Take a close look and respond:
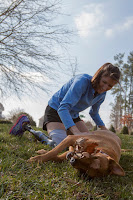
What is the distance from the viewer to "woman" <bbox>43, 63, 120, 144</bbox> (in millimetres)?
2855

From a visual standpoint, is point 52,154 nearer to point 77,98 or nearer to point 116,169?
point 116,169

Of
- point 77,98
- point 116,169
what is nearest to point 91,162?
point 116,169

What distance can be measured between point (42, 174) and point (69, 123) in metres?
0.99

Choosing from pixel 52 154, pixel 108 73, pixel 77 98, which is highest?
pixel 108 73

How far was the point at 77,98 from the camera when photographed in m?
3.04

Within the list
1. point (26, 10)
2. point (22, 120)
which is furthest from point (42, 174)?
point (26, 10)

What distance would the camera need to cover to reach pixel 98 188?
175 centimetres

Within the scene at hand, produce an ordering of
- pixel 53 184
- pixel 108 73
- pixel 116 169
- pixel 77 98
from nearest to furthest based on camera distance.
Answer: pixel 53 184 → pixel 116 169 → pixel 108 73 → pixel 77 98

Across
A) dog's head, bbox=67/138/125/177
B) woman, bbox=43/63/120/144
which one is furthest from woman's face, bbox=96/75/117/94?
dog's head, bbox=67/138/125/177

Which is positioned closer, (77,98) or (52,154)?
(52,154)

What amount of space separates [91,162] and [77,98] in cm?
140

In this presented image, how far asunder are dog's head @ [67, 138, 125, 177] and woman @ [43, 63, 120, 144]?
2.64 ft

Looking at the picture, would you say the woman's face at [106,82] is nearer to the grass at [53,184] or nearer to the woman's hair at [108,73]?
the woman's hair at [108,73]

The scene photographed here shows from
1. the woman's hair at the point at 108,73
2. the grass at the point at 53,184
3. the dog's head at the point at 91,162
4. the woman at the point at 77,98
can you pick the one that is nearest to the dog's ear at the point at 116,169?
the dog's head at the point at 91,162
